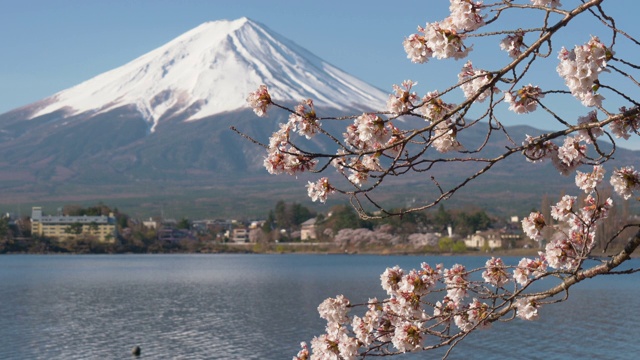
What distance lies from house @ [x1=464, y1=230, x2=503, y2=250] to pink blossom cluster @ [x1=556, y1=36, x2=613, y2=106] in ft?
321

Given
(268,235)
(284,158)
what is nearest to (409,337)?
(284,158)

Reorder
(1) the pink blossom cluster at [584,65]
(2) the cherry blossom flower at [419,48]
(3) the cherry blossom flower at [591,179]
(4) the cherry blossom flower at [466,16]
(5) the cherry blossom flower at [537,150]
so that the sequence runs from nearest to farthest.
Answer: (1) the pink blossom cluster at [584,65], (4) the cherry blossom flower at [466,16], (2) the cherry blossom flower at [419,48], (5) the cherry blossom flower at [537,150], (3) the cherry blossom flower at [591,179]

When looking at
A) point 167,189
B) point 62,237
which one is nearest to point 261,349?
point 62,237

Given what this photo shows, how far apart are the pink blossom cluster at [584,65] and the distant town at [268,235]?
98.2 m

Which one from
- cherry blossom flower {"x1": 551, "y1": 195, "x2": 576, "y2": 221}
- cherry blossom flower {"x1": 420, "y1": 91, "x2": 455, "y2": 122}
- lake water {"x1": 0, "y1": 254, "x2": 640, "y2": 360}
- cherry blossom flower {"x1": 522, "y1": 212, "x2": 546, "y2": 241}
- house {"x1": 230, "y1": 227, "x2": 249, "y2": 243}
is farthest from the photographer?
house {"x1": 230, "y1": 227, "x2": 249, "y2": 243}

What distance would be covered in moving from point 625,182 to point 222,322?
2811 centimetres

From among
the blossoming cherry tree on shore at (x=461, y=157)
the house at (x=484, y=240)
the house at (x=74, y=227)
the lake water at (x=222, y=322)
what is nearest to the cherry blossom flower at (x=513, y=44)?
the blossoming cherry tree on shore at (x=461, y=157)

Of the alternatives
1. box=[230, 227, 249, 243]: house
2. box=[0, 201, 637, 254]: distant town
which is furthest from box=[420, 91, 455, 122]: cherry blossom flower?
box=[230, 227, 249, 243]: house

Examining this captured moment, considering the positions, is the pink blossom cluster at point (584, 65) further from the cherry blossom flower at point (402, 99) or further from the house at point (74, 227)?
the house at point (74, 227)

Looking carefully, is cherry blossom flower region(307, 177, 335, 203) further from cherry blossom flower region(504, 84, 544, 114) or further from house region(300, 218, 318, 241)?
house region(300, 218, 318, 241)

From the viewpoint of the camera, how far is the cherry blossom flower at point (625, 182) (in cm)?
462

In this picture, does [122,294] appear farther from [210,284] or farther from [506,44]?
[506,44]

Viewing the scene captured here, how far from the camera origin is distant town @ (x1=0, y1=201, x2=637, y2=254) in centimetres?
10712

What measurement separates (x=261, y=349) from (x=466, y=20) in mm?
21906
